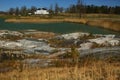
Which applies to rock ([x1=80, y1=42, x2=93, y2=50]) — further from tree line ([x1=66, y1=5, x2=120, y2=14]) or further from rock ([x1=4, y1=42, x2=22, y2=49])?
tree line ([x1=66, y1=5, x2=120, y2=14])

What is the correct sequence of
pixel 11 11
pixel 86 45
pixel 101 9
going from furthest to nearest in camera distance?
1. pixel 11 11
2. pixel 101 9
3. pixel 86 45

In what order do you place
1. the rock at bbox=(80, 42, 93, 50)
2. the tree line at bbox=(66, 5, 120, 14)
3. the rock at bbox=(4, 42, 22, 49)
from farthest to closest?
the tree line at bbox=(66, 5, 120, 14)
the rock at bbox=(4, 42, 22, 49)
the rock at bbox=(80, 42, 93, 50)

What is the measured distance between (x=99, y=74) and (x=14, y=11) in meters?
158

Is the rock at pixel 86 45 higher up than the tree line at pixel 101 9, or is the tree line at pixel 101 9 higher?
the rock at pixel 86 45

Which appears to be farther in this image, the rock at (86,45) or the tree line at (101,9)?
the tree line at (101,9)

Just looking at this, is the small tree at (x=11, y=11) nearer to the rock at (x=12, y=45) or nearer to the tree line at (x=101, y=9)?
the tree line at (x=101, y=9)

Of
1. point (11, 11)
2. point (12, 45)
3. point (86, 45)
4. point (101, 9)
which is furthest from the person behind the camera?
point (11, 11)

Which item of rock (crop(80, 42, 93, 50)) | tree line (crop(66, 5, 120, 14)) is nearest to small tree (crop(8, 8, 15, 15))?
tree line (crop(66, 5, 120, 14))

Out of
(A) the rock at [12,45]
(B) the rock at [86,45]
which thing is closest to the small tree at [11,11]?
(A) the rock at [12,45]

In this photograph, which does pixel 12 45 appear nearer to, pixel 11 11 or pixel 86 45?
pixel 86 45

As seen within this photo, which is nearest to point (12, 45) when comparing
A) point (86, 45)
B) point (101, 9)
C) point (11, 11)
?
point (86, 45)

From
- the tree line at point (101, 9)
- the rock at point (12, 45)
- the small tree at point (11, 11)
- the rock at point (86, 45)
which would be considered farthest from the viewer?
the small tree at point (11, 11)

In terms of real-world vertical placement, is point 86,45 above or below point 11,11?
above

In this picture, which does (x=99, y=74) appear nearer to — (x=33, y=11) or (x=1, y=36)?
(x=1, y=36)
